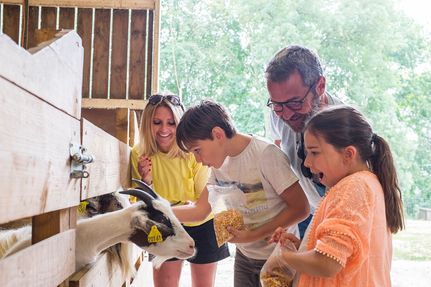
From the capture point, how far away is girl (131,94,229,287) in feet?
9.91

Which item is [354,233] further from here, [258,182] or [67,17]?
[67,17]

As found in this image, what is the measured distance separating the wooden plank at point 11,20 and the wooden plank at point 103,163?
3.24 metres

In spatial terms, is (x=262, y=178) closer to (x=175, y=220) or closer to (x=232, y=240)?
(x=232, y=240)

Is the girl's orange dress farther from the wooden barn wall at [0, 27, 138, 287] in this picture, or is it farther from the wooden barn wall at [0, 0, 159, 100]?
the wooden barn wall at [0, 0, 159, 100]

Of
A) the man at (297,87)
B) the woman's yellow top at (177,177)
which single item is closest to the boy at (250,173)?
the man at (297,87)

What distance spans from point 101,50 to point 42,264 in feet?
15.1

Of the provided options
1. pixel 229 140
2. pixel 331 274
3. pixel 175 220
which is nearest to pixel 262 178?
pixel 229 140

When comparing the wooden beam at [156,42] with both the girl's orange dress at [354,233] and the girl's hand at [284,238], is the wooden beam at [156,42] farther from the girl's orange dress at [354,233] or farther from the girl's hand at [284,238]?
the girl's orange dress at [354,233]

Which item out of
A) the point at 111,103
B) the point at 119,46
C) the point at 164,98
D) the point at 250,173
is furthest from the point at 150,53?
the point at 250,173

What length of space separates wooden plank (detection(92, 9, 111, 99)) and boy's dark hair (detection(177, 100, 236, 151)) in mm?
3469

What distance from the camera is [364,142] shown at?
5.39 feet

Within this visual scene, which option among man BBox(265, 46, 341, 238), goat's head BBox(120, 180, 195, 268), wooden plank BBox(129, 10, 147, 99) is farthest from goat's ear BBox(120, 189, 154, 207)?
wooden plank BBox(129, 10, 147, 99)

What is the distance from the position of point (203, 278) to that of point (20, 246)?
1.39 meters

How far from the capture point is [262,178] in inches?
86.7
